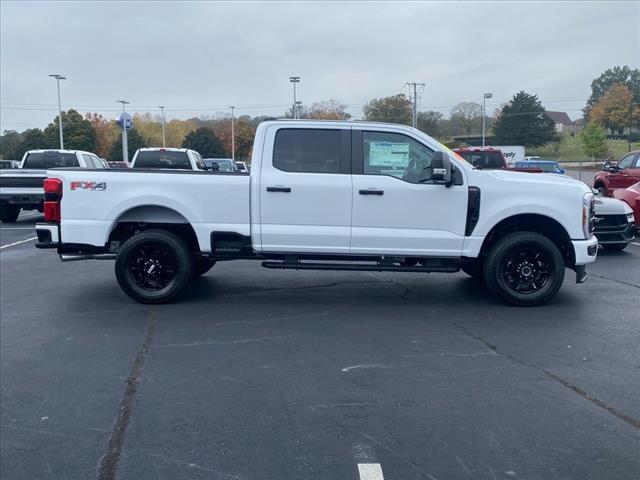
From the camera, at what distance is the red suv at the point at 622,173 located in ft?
59.2

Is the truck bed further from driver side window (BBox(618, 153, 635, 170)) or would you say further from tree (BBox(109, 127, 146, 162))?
tree (BBox(109, 127, 146, 162))

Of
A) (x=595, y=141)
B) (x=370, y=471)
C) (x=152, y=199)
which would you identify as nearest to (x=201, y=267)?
(x=152, y=199)

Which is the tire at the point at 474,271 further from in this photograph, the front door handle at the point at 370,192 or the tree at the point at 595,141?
the tree at the point at 595,141

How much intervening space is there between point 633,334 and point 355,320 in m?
2.88

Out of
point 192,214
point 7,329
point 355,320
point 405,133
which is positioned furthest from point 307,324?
point 7,329

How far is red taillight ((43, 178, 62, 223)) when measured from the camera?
7.98 metres

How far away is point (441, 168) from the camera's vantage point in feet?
24.8

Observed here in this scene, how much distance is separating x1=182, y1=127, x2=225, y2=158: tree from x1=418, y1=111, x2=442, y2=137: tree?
56.7ft

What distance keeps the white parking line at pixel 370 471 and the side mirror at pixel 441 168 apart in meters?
4.34

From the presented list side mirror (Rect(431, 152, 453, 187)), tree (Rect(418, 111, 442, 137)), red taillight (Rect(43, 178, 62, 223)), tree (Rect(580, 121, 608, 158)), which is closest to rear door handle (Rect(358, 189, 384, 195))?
side mirror (Rect(431, 152, 453, 187))

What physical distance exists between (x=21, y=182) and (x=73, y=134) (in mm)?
43457

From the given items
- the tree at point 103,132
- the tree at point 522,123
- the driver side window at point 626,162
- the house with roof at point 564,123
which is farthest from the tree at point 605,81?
the driver side window at point 626,162

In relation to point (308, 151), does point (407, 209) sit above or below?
below

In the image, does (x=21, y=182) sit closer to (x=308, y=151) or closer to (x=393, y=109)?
(x=308, y=151)
